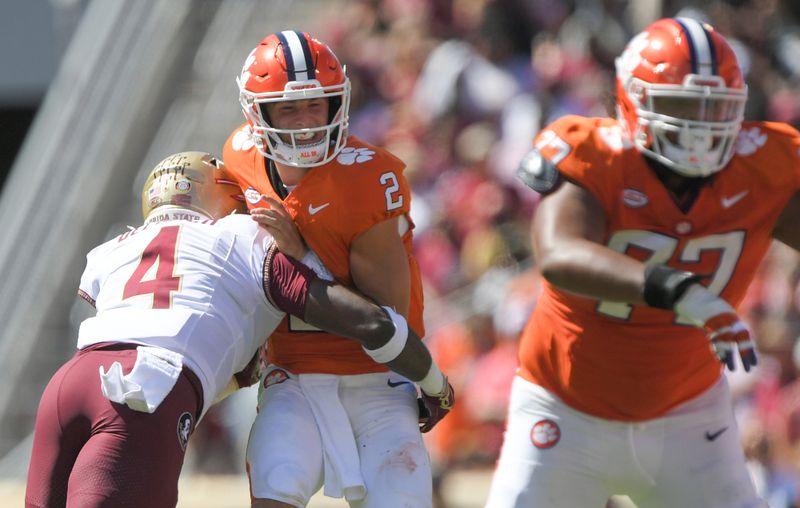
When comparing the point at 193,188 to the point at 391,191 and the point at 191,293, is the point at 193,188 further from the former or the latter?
the point at 391,191

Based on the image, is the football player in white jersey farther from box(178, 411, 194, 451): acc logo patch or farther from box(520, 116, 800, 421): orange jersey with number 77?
box(520, 116, 800, 421): orange jersey with number 77

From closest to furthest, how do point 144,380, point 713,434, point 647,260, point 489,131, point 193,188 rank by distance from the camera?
point 144,380 < point 647,260 < point 713,434 < point 193,188 < point 489,131

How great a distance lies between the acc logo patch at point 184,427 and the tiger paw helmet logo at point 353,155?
35.5 inches

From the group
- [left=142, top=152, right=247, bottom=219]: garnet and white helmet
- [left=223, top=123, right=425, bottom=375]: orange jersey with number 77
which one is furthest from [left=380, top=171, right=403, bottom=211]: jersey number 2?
[left=142, top=152, right=247, bottom=219]: garnet and white helmet

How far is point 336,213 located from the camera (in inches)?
167

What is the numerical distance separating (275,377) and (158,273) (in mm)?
554

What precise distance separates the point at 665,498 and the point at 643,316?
1.86 feet

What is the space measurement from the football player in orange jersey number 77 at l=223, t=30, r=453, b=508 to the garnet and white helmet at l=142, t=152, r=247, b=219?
0.12 m

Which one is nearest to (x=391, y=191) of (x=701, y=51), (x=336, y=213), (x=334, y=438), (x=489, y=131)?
(x=336, y=213)

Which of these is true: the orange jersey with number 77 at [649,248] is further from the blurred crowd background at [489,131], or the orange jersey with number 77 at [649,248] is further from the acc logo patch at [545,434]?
the blurred crowd background at [489,131]

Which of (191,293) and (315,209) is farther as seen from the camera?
(315,209)

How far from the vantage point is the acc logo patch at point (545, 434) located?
4.38 meters

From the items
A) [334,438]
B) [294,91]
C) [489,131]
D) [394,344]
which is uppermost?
[294,91]

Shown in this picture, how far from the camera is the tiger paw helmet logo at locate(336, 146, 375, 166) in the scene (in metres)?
4.34
